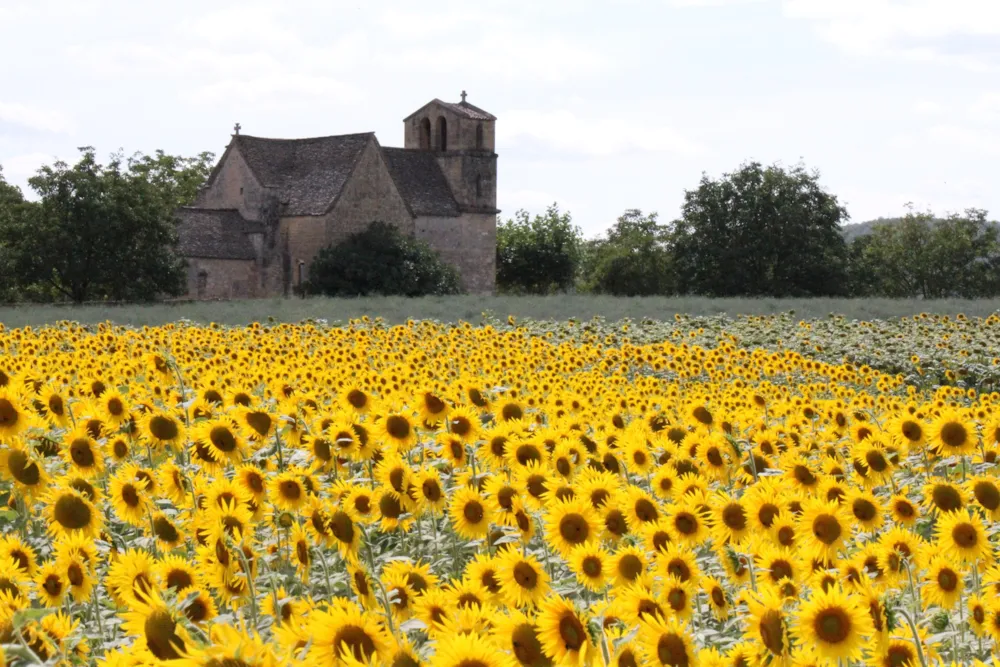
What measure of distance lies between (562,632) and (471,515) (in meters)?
1.73

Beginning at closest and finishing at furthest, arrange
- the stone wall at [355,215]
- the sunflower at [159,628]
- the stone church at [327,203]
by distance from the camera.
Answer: the sunflower at [159,628], the stone church at [327,203], the stone wall at [355,215]

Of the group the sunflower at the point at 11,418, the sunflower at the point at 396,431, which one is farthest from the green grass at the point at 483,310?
A: the sunflower at the point at 11,418

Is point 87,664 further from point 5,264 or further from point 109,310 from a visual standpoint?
point 5,264

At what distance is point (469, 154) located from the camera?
61625 millimetres

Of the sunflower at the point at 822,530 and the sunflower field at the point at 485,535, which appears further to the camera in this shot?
the sunflower at the point at 822,530

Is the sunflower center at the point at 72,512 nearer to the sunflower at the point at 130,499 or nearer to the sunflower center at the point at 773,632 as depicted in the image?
the sunflower at the point at 130,499

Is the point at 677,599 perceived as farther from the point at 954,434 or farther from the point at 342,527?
the point at 954,434

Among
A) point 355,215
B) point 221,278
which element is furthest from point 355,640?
point 355,215

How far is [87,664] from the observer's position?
3395 mm

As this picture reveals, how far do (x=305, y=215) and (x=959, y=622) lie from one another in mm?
52716

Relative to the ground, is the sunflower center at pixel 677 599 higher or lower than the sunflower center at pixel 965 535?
lower

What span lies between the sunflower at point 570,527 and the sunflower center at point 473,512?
0.50 metres

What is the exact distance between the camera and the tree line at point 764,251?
223 ft

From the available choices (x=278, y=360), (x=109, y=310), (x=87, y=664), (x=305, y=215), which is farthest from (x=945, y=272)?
(x=87, y=664)
